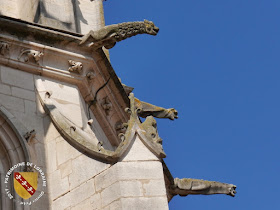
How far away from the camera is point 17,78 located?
46.2 feet

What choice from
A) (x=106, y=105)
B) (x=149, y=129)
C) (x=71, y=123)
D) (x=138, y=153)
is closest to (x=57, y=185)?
(x=71, y=123)

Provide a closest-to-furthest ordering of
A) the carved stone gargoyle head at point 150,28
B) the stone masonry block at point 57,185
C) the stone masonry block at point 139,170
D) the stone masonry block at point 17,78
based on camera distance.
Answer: the stone masonry block at point 139,170 → the stone masonry block at point 57,185 → the stone masonry block at point 17,78 → the carved stone gargoyle head at point 150,28

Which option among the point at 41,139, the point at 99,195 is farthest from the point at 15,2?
the point at 99,195

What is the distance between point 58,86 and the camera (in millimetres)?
14484

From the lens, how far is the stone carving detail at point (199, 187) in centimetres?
1491

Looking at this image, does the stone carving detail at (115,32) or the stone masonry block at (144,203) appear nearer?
the stone masonry block at (144,203)

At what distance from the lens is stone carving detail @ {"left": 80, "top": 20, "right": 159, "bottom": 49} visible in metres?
14.9

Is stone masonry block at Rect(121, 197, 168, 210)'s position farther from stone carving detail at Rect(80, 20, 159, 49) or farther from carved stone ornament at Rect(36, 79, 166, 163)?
stone carving detail at Rect(80, 20, 159, 49)

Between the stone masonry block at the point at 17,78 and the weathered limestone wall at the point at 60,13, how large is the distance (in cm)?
133

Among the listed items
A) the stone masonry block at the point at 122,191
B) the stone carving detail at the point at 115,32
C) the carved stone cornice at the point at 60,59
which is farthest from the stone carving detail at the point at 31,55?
the stone masonry block at the point at 122,191

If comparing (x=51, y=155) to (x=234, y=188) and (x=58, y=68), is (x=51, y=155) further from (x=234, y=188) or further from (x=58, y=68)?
(x=234, y=188)
